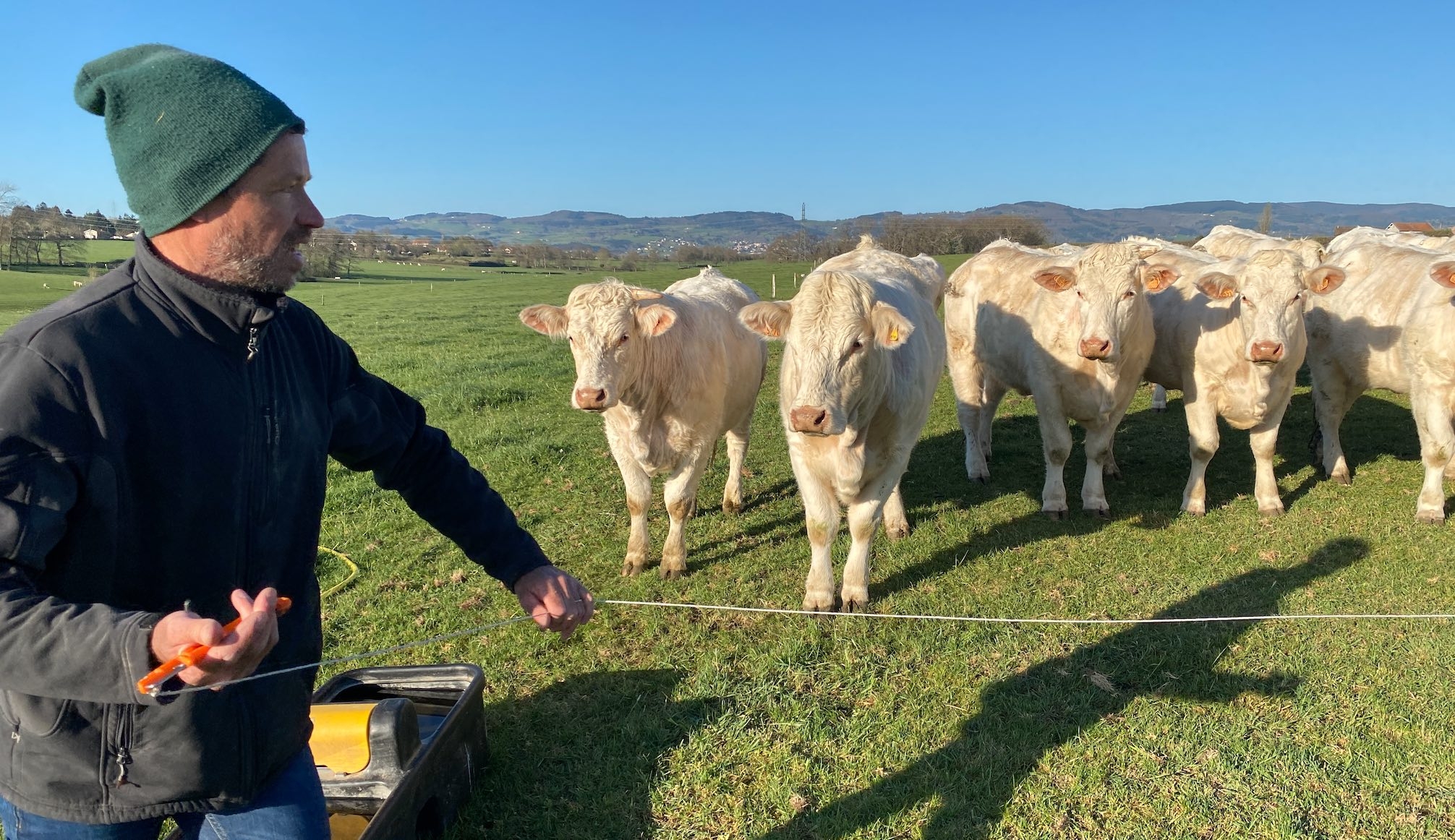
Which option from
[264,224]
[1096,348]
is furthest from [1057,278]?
[264,224]

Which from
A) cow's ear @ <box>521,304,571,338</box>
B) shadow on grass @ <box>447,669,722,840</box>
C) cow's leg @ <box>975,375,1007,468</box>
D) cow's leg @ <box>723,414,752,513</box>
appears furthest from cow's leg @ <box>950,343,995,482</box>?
shadow on grass @ <box>447,669,722,840</box>

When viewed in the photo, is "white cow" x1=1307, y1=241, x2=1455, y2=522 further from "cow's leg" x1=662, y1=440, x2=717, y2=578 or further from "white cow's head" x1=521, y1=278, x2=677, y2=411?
"white cow's head" x1=521, y1=278, x2=677, y2=411

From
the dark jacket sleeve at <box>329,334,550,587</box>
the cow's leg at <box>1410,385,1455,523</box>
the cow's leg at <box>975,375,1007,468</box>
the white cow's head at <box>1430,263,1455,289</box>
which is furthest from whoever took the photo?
the cow's leg at <box>975,375,1007,468</box>

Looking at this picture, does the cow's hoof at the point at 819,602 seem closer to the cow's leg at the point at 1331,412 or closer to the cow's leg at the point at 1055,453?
the cow's leg at the point at 1055,453

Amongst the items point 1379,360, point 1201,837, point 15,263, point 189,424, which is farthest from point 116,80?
point 15,263

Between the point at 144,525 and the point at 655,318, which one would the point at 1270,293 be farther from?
the point at 144,525

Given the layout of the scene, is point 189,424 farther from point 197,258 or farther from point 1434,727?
point 1434,727

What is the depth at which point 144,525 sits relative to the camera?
177cm

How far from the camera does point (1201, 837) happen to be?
3.46 m

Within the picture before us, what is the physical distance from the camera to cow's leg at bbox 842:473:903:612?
5633mm

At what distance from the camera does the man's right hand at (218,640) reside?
144cm

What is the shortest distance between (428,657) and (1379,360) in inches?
345

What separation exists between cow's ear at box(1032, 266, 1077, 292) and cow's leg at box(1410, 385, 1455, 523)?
10.5 ft

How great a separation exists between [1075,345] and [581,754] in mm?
5383
